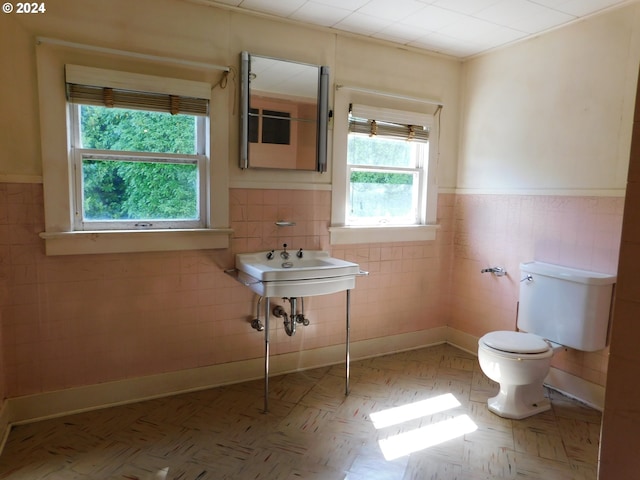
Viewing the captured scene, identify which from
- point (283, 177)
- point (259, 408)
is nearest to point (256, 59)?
point (283, 177)

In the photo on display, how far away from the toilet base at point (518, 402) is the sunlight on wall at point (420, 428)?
0.72 feet

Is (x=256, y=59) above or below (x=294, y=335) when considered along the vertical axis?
above

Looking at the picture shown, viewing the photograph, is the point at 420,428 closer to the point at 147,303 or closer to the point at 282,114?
the point at 147,303

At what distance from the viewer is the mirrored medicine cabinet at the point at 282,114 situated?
274cm

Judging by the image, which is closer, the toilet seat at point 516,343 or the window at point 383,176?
the toilet seat at point 516,343

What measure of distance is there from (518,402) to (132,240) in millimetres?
2493

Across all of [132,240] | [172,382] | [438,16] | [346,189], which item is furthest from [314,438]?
[438,16]

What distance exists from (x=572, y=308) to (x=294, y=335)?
1.81 metres

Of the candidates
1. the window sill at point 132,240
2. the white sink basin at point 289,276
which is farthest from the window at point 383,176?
the window sill at point 132,240

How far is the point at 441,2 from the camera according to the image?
251 centimetres

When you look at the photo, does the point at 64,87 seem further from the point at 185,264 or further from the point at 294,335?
the point at 294,335

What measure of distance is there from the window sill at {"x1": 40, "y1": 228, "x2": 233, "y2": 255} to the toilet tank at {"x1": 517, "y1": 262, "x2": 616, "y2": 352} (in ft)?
6.65

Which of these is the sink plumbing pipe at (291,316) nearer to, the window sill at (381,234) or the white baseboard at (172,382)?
the white baseboard at (172,382)

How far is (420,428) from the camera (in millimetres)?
2445
